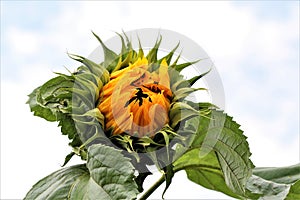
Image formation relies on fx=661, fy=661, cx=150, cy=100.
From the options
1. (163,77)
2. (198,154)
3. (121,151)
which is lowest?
(198,154)

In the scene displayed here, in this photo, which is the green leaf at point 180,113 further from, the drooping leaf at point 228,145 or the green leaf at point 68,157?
the green leaf at point 68,157

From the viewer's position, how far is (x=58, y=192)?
1725 millimetres

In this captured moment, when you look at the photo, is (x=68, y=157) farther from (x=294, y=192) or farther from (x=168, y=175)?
(x=294, y=192)

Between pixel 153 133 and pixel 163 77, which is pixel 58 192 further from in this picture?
pixel 163 77

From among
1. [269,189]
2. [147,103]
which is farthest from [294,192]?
[147,103]

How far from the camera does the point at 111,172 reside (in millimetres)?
1640

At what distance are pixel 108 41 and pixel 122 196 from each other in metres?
0.49

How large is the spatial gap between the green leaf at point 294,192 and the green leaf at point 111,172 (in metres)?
0.55

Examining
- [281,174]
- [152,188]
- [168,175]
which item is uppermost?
[168,175]

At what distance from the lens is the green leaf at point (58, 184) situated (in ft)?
5.65

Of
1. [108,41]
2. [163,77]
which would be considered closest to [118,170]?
[163,77]

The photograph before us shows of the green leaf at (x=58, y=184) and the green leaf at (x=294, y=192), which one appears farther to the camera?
the green leaf at (x=294, y=192)

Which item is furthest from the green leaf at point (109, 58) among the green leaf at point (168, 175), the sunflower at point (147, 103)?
the green leaf at point (168, 175)

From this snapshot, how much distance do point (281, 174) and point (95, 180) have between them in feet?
2.38
